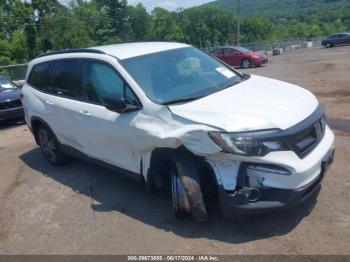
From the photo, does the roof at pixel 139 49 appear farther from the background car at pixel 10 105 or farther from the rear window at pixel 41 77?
the background car at pixel 10 105

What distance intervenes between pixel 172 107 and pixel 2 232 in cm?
242

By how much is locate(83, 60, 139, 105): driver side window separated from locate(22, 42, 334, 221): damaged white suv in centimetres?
1

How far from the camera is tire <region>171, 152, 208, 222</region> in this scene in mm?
3701

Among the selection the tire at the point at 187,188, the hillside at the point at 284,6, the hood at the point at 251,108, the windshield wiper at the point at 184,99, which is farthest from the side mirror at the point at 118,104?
the hillside at the point at 284,6

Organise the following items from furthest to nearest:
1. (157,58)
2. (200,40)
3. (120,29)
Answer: (200,40) → (120,29) → (157,58)

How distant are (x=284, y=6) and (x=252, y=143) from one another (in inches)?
6705

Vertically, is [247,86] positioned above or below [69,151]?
above

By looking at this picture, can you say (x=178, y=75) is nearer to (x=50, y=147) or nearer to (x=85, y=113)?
(x=85, y=113)

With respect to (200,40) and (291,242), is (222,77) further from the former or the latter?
(200,40)

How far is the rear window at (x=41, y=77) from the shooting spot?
5934mm

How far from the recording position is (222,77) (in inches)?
188

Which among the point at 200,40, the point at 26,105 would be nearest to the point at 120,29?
the point at 200,40

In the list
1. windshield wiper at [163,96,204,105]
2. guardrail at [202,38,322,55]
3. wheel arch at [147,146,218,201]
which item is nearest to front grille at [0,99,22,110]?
wheel arch at [147,146,218,201]

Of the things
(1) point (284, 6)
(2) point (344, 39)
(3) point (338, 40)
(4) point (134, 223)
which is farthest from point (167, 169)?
(1) point (284, 6)
